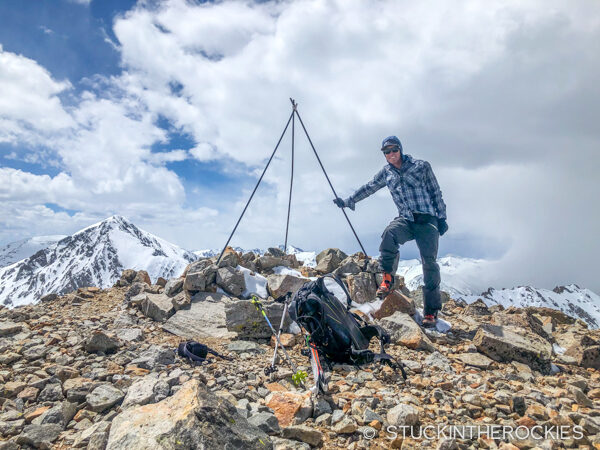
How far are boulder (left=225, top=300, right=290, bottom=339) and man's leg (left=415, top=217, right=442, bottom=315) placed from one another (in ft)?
10.6

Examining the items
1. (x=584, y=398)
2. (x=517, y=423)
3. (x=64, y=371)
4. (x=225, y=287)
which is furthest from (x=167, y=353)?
(x=584, y=398)

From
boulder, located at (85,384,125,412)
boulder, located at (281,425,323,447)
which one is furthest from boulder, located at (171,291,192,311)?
boulder, located at (281,425,323,447)

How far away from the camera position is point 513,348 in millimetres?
5426

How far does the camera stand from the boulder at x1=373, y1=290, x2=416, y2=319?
761 centimetres

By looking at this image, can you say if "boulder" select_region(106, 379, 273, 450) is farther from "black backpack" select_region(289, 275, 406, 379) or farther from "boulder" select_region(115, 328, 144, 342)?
"boulder" select_region(115, 328, 144, 342)

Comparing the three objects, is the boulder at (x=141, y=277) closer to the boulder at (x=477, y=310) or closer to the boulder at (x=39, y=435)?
the boulder at (x=39, y=435)

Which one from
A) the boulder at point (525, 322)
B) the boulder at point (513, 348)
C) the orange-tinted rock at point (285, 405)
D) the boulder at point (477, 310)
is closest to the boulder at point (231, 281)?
the orange-tinted rock at point (285, 405)

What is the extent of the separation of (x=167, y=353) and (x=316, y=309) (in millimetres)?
2518

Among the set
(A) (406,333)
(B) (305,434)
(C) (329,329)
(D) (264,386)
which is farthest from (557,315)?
(B) (305,434)

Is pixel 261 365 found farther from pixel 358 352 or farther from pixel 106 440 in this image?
pixel 106 440

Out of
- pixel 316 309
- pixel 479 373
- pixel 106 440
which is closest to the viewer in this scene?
pixel 106 440

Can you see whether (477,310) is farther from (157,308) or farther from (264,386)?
(157,308)

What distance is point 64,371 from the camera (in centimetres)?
436

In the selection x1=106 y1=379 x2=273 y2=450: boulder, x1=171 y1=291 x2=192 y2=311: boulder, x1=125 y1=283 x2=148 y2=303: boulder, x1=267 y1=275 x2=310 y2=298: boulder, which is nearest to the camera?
x1=106 y1=379 x2=273 y2=450: boulder
